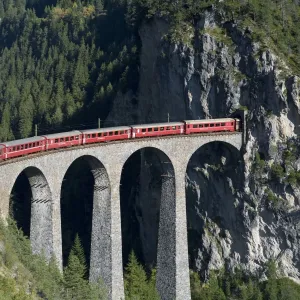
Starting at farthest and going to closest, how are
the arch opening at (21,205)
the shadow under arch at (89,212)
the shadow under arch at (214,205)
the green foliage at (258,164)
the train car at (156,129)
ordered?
the arch opening at (21,205) < the shadow under arch at (214,205) < the green foliage at (258,164) < the train car at (156,129) < the shadow under arch at (89,212)

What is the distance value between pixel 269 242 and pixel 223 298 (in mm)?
6817

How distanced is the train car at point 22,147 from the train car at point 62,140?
0.63 meters

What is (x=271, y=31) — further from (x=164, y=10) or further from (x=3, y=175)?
(x=3, y=175)

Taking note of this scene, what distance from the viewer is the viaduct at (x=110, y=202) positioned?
192 ft

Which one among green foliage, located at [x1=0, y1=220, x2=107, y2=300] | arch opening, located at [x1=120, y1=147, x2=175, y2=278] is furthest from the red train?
arch opening, located at [x1=120, y1=147, x2=175, y2=278]

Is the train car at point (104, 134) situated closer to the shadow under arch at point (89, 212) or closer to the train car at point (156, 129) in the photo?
the train car at point (156, 129)

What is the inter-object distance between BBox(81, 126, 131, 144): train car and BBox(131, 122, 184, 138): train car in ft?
2.21

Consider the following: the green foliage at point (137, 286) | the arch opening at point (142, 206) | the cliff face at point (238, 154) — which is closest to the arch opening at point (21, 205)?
the arch opening at point (142, 206)

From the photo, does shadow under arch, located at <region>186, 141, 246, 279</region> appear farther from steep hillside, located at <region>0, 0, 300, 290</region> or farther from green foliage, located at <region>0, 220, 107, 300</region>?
green foliage, located at <region>0, 220, 107, 300</region>

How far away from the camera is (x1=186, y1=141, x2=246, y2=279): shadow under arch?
72562mm

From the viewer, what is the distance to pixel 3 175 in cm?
5484

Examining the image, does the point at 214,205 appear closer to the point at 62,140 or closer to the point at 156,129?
the point at 156,129

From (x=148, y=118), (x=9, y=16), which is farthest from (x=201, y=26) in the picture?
(x=9, y=16)

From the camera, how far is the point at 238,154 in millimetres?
71438
